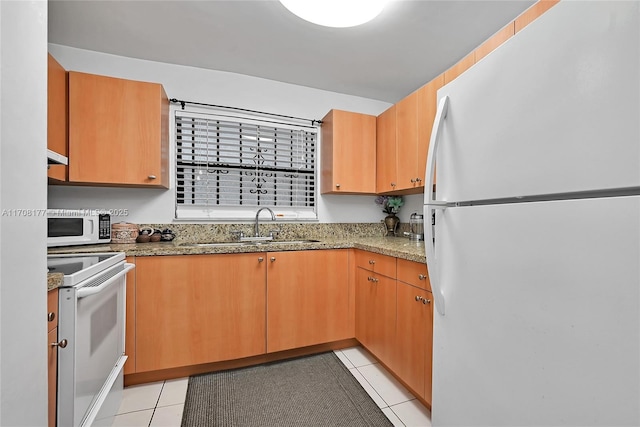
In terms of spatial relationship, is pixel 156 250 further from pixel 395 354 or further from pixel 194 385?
pixel 395 354

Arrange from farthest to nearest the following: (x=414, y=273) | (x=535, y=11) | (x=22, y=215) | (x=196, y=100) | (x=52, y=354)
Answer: (x=196, y=100) → (x=414, y=273) → (x=535, y=11) → (x=52, y=354) → (x=22, y=215)

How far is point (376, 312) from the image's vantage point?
196 cm

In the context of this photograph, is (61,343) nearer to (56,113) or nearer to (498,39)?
(56,113)

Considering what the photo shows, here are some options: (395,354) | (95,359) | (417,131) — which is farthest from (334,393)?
(417,131)

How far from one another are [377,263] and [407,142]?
101cm

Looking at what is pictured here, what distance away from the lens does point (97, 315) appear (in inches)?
48.0

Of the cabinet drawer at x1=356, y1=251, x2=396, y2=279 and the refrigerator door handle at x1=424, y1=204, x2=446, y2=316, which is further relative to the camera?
the cabinet drawer at x1=356, y1=251, x2=396, y2=279

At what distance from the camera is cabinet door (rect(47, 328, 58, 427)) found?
927 mm

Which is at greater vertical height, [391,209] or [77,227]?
[391,209]

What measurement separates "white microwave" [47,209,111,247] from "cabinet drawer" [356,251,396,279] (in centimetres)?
189

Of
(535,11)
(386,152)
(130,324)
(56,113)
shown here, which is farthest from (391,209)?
(56,113)

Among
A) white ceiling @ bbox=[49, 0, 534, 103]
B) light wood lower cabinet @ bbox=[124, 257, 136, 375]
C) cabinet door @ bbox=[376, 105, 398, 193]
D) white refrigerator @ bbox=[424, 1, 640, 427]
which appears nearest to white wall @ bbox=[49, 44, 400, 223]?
white ceiling @ bbox=[49, 0, 534, 103]

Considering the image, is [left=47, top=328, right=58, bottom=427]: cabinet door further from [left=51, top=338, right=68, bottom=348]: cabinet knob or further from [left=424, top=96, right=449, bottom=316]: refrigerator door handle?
[left=424, top=96, right=449, bottom=316]: refrigerator door handle

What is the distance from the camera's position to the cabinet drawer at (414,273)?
149 cm
